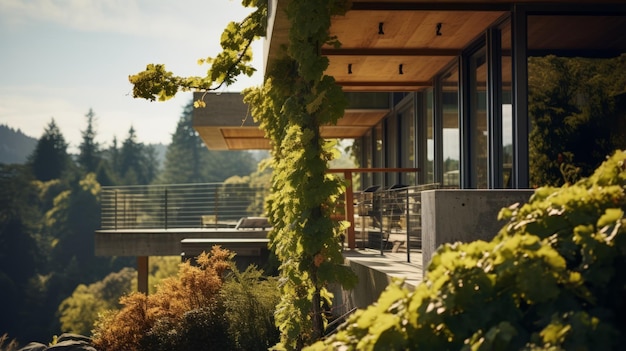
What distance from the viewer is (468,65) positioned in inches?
466

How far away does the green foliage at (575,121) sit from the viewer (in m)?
9.41

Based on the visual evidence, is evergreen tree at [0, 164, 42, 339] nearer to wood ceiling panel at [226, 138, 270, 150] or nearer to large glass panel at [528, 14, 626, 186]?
wood ceiling panel at [226, 138, 270, 150]

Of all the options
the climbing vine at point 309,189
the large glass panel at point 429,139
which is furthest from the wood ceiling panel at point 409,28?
the large glass panel at point 429,139

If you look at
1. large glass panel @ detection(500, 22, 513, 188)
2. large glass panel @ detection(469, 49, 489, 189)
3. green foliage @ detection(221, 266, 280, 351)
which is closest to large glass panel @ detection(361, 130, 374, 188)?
large glass panel @ detection(469, 49, 489, 189)

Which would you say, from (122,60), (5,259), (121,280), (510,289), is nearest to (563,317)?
(510,289)

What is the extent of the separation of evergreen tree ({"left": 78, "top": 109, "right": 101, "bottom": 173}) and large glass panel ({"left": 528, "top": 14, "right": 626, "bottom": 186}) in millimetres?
97466

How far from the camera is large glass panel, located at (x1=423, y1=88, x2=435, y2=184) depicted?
14805 mm

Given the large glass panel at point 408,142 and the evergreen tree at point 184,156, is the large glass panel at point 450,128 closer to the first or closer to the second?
the large glass panel at point 408,142

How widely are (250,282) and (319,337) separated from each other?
261 centimetres

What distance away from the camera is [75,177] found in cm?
9594

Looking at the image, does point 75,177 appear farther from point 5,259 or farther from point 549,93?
point 549,93

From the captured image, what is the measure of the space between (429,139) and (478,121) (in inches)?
144

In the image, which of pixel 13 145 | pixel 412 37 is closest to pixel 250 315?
pixel 412 37

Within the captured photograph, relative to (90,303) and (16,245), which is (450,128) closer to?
(90,303)
